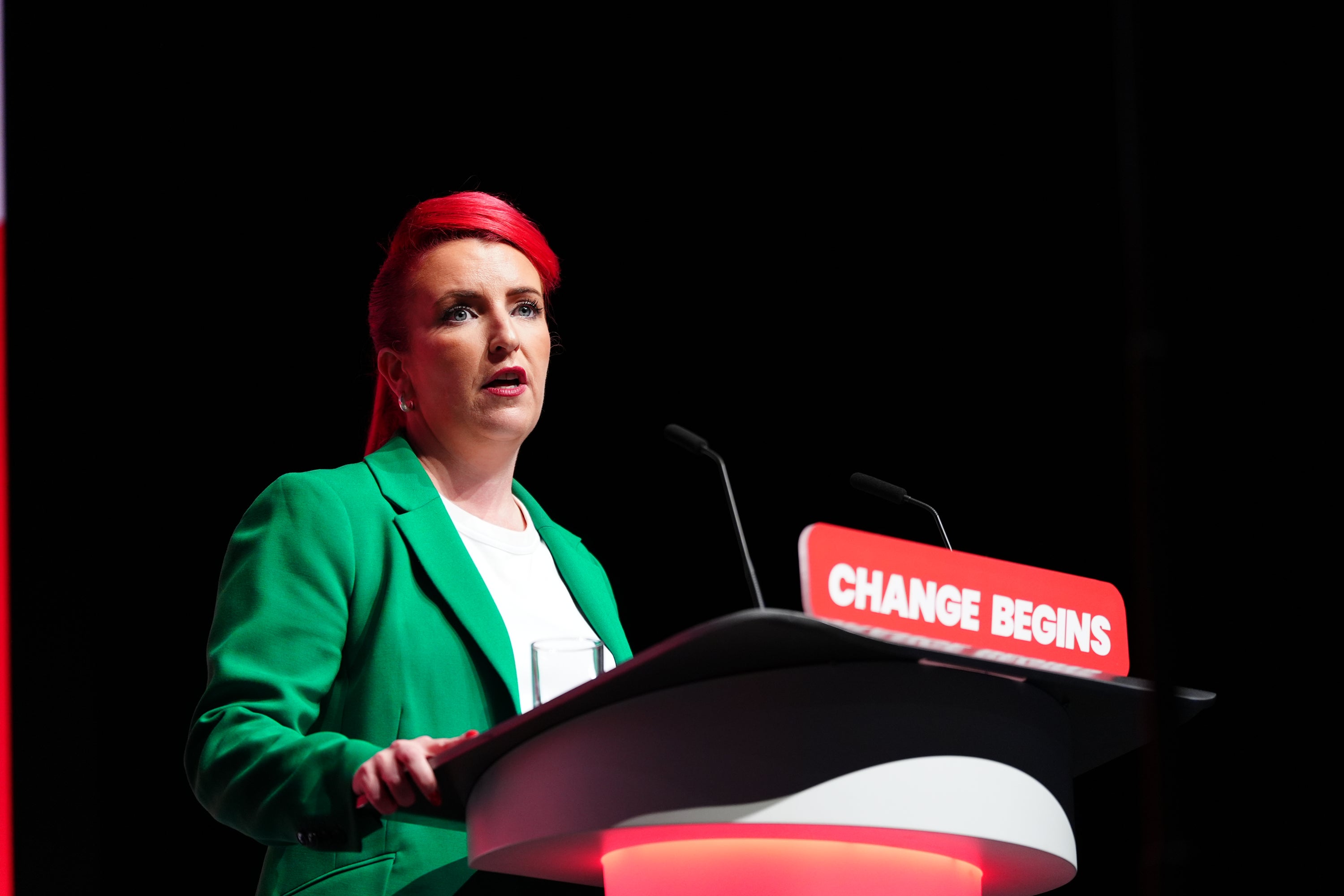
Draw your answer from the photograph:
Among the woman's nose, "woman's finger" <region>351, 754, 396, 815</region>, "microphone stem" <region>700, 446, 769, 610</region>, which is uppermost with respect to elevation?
the woman's nose

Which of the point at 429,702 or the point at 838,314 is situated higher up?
the point at 838,314

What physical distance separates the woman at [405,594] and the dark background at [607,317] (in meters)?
0.80

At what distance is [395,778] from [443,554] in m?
0.69

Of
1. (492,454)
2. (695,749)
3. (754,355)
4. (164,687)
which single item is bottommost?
(695,749)

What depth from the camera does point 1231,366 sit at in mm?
1383

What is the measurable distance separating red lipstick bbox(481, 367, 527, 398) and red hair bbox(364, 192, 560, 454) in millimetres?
202

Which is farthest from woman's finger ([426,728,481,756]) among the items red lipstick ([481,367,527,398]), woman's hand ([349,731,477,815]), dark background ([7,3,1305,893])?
dark background ([7,3,1305,893])

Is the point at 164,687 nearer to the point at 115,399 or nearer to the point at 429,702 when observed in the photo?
the point at 115,399

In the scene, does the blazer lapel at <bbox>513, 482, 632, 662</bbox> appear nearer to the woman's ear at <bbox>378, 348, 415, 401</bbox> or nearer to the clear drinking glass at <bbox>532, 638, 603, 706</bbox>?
the woman's ear at <bbox>378, 348, 415, 401</bbox>

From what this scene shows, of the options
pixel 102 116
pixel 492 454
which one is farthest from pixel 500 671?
pixel 102 116

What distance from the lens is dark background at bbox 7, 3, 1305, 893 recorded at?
279 cm

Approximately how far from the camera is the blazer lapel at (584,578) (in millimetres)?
2242

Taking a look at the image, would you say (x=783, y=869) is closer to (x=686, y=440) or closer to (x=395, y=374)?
(x=686, y=440)

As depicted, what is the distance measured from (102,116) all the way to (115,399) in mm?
622
